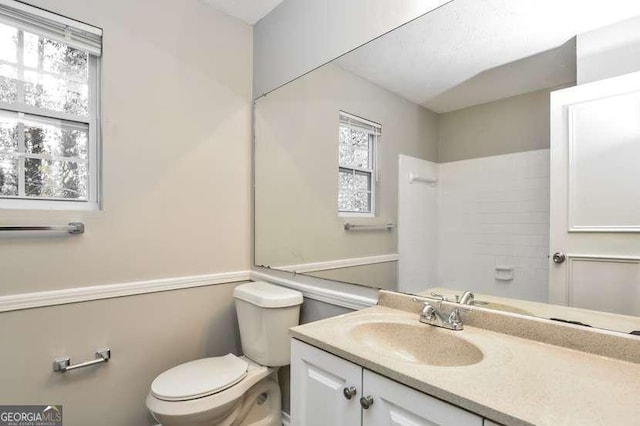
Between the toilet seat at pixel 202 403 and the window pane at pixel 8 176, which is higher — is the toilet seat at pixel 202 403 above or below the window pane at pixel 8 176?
below

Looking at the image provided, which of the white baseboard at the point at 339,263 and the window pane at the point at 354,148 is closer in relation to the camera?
the white baseboard at the point at 339,263

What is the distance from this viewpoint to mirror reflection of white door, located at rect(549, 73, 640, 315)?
2.71ft

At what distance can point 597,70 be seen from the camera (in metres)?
0.88

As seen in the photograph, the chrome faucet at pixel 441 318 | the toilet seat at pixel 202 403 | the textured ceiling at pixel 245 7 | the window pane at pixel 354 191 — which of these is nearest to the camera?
the chrome faucet at pixel 441 318

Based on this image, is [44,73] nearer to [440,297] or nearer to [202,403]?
[202,403]

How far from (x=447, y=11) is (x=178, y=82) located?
1.38m

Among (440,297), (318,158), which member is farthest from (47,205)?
(440,297)

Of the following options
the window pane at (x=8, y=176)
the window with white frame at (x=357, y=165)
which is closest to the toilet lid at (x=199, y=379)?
the window with white frame at (x=357, y=165)

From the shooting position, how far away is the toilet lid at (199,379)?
4.40 feet

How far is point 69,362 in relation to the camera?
1.42m

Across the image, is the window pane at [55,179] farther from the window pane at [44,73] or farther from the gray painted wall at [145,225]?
the window pane at [44,73]

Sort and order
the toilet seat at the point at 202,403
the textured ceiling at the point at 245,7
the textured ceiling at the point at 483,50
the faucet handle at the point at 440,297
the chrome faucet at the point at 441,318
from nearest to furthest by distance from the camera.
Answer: the textured ceiling at the point at 483,50
the chrome faucet at the point at 441,318
the faucet handle at the point at 440,297
the toilet seat at the point at 202,403
the textured ceiling at the point at 245,7

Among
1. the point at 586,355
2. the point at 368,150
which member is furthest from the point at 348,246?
the point at 586,355

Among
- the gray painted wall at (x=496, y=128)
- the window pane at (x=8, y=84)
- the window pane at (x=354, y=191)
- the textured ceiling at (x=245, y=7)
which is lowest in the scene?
the window pane at (x=354, y=191)
